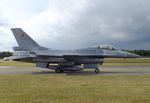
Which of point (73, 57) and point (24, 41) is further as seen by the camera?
point (24, 41)

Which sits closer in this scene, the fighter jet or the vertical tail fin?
the fighter jet

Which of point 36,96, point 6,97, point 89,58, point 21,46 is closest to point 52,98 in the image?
point 36,96

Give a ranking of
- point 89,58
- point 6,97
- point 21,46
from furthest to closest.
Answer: point 21,46 → point 89,58 → point 6,97

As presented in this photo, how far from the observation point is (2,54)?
12356 cm

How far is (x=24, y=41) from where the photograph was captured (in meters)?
30.6

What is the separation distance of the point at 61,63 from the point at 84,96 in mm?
16976

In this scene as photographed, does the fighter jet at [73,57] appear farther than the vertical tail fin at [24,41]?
No

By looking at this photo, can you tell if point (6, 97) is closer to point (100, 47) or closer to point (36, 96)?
point (36, 96)

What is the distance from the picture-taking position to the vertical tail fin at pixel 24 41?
30500 millimetres

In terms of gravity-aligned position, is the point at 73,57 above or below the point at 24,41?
below

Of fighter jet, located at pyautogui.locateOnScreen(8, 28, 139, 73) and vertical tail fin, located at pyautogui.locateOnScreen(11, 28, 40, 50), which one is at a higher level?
vertical tail fin, located at pyautogui.locateOnScreen(11, 28, 40, 50)

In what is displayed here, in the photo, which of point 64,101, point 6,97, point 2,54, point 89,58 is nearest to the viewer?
point 64,101

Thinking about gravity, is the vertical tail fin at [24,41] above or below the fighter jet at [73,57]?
above

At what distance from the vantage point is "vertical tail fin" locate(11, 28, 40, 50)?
100 feet
